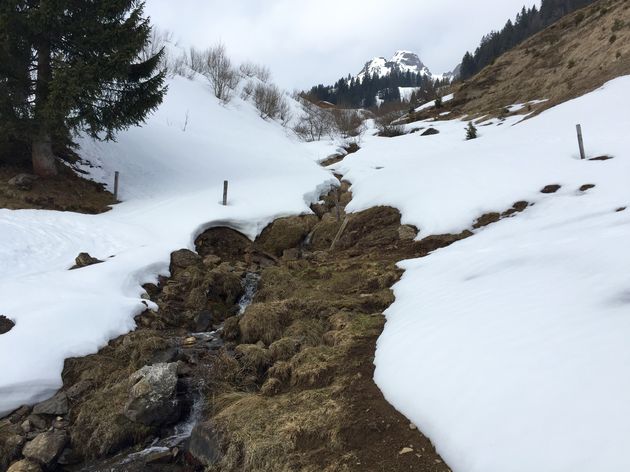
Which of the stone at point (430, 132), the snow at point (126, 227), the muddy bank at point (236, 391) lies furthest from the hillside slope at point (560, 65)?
the muddy bank at point (236, 391)

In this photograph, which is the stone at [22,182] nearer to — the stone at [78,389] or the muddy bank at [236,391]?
the muddy bank at [236,391]

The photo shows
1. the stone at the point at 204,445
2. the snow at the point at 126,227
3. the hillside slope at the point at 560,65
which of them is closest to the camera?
the stone at the point at 204,445

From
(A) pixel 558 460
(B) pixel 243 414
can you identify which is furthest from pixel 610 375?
(B) pixel 243 414

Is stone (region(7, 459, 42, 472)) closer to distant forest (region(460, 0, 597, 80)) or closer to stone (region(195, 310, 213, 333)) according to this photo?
stone (region(195, 310, 213, 333))

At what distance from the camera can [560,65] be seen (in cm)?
2516

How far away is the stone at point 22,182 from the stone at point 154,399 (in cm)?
1114

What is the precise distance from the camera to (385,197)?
13.0m

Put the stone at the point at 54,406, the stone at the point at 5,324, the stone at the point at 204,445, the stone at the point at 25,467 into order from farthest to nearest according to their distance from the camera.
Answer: the stone at the point at 5,324, the stone at the point at 54,406, the stone at the point at 25,467, the stone at the point at 204,445

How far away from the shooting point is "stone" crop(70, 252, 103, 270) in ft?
30.6

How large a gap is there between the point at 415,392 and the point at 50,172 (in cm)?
1517

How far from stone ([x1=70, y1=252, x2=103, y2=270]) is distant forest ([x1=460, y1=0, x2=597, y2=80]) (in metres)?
68.4

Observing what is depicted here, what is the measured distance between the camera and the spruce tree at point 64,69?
12.4 metres

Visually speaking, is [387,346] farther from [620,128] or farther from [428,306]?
[620,128]

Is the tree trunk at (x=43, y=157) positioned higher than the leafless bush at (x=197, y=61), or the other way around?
the leafless bush at (x=197, y=61)
